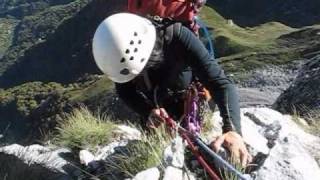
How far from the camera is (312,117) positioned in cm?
762

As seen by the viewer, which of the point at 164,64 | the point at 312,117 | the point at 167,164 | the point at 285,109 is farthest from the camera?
the point at 285,109

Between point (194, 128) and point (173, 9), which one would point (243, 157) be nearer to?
point (194, 128)

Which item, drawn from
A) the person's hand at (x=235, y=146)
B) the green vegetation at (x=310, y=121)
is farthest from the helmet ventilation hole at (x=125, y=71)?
the green vegetation at (x=310, y=121)

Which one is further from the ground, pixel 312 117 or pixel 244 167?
pixel 244 167

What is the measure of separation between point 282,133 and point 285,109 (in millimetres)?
3474

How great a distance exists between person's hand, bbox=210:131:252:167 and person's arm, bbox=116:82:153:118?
130 cm

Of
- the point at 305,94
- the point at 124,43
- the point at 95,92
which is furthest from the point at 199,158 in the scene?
the point at 95,92

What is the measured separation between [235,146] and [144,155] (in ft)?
3.22

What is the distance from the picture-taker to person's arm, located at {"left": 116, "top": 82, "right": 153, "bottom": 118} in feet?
21.9

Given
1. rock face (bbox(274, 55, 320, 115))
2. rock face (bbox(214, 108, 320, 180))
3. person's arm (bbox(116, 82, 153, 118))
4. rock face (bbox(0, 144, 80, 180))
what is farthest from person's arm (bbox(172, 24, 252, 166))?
rock face (bbox(274, 55, 320, 115))

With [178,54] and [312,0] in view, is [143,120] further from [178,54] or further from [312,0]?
[312,0]

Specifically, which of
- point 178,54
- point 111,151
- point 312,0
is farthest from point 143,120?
point 312,0

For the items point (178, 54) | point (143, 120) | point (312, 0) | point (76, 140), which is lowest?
point (312, 0)

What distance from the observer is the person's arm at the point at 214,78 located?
5.74 metres
